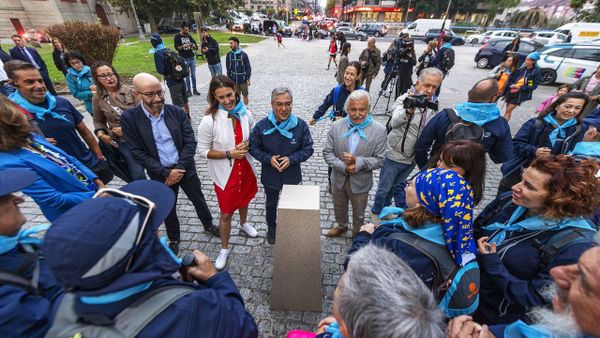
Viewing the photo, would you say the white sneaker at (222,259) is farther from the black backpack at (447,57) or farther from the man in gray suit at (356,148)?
the black backpack at (447,57)

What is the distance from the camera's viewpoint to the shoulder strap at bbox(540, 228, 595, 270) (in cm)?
148

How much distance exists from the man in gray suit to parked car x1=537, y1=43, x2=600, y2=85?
526 inches

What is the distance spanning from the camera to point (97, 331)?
87 cm

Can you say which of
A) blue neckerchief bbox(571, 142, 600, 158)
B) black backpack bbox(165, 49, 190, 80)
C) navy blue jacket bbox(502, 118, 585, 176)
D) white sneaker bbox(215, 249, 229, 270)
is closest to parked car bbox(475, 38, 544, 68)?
navy blue jacket bbox(502, 118, 585, 176)

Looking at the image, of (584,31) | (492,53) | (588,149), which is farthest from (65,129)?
(584,31)

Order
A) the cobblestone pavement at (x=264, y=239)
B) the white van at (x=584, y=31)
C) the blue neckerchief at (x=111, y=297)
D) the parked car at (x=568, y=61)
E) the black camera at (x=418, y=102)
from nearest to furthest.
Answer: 1. the blue neckerchief at (x=111, y=297)
2. the cobblestone pavement at (x=264, y=239)
3. the black camera at (x=418, y=102)
4. the parked car at (x=568, y=61)
5. the white van at (x=584, y=31)

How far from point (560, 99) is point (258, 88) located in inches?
366

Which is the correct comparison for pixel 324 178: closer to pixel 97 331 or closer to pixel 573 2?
pixel 97 331

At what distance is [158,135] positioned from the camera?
2.81 meters

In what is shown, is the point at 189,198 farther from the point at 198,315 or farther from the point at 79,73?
the point at 79,73

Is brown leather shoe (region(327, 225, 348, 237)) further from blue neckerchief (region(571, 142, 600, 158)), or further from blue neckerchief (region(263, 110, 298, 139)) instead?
blue neckerchief (region(571, 142, 600, 158))

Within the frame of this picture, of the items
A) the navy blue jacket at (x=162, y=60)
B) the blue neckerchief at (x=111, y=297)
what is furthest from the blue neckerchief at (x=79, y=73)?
the blue neckerchief at (x=111, y=297)

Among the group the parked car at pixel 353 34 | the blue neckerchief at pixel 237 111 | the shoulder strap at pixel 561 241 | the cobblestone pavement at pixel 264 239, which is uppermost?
the blue neckerchief at pixel 237 111

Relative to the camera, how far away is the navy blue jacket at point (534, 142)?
125 inches
